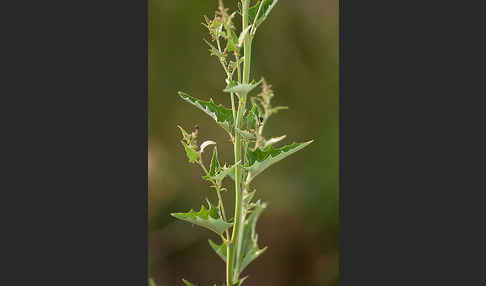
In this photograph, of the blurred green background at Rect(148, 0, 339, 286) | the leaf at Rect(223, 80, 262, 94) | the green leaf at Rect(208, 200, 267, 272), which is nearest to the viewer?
the leaf at Rect(223, 80, 262, 94)

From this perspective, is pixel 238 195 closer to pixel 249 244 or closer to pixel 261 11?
pixel 249 244

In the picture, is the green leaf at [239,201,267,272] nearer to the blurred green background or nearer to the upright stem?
the upright stem

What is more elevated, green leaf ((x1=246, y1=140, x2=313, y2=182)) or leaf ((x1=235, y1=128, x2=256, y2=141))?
leaf ((x1=235, y1=128, x2=256, y2=141))

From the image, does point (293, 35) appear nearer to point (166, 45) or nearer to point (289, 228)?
point (166, 45)


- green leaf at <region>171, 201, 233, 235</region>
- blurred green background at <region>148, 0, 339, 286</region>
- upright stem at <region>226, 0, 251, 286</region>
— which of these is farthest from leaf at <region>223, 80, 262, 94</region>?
blurred green background at <region>148, 0, 339, 286</region>

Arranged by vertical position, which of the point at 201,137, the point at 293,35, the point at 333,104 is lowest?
the point at 201,137

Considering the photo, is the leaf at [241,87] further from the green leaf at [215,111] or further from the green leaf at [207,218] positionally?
the green leaf at [207,218]

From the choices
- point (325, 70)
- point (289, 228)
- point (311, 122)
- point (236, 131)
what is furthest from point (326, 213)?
point (236, 131)
